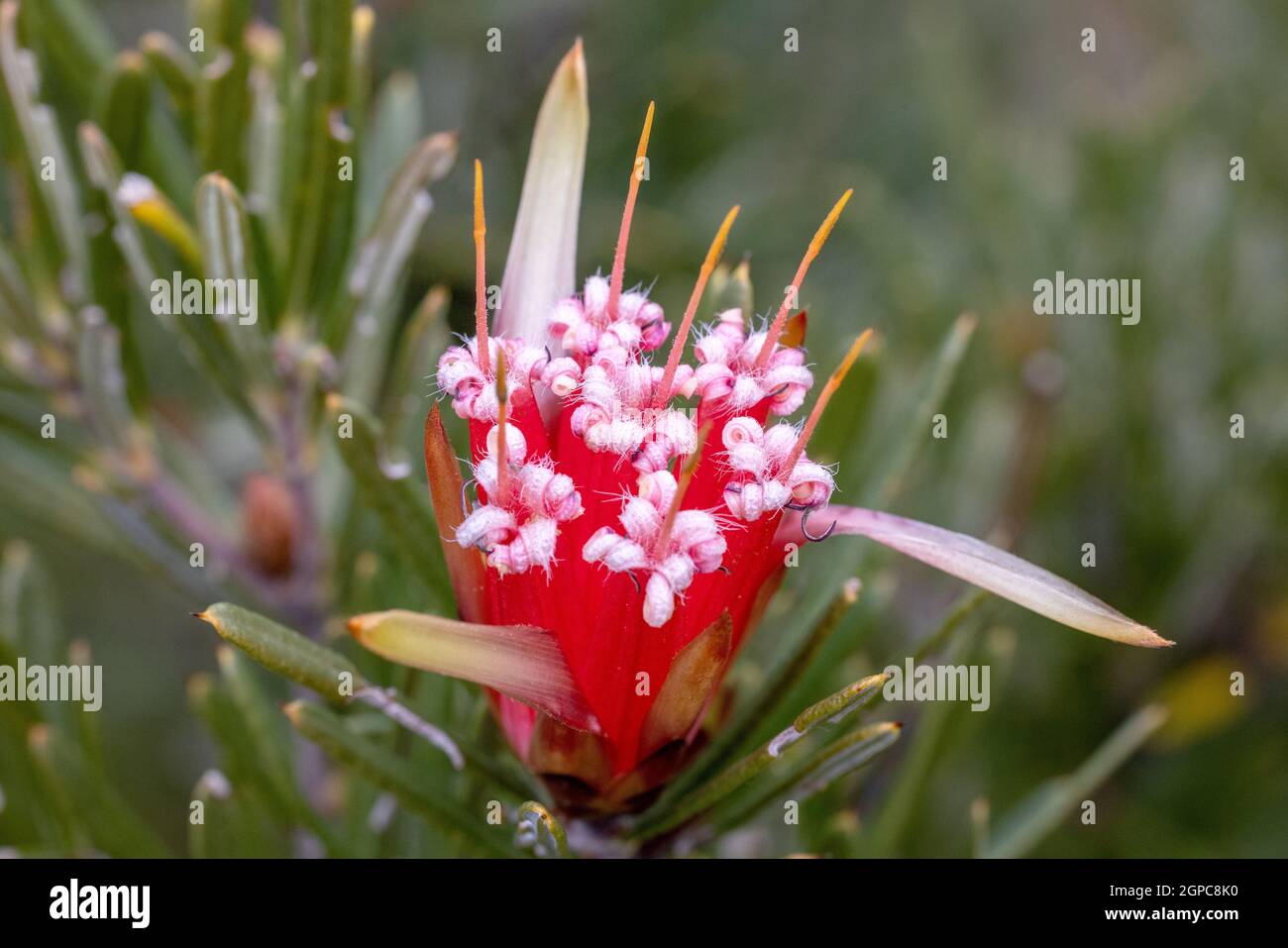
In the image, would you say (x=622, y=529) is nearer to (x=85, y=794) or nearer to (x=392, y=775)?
(x=392, y=775)

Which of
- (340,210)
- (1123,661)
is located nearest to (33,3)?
(340,210)

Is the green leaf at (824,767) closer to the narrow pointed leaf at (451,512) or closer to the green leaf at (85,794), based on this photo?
the narrow pointed leaf at (451,512)

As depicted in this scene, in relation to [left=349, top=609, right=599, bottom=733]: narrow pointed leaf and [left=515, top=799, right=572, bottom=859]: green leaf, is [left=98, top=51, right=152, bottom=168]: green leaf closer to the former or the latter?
[left=349, top=609, right=599, bottom=733]: narrow pointed leaf

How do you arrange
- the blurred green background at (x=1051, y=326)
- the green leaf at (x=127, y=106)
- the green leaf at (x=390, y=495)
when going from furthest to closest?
1. the blurred green background at (x=1051, y=326)
2. the green leaf at (x=127, y=106)
3. the green leaf at (x=390, y=495)

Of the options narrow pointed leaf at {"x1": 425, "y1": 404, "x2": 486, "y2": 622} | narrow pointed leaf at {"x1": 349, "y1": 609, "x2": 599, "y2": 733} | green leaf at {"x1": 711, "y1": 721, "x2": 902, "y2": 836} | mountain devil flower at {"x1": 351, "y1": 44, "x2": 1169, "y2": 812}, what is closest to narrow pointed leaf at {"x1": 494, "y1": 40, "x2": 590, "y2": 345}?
mountain devil flower at {"x1": 351, "y1": 44, "x2": 1169, "y2": 812}

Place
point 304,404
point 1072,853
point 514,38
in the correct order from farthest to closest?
point 514,38 < point 1072,853 < point 304,404

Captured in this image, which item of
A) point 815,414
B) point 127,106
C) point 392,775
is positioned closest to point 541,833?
point 392,775

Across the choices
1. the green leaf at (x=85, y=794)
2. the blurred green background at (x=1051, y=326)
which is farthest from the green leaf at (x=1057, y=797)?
the green leaf at (x=85, y=794)
